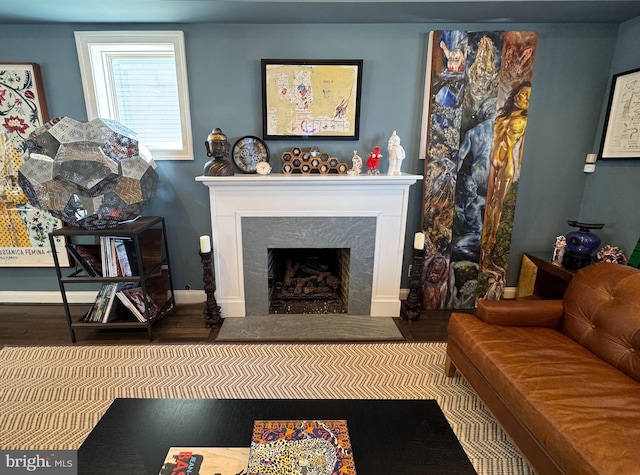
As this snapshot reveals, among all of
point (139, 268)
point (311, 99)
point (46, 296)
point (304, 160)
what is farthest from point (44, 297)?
point (311, 99)

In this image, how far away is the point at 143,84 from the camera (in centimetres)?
251

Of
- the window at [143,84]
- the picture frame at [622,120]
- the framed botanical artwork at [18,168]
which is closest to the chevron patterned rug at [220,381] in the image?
the framed botanical artwork at [18,168]

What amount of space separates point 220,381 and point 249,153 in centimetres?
170

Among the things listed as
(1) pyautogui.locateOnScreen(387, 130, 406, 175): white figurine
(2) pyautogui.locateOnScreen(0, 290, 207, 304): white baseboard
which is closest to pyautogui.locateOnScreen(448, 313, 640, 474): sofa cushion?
(1) pyautogui.locateOnScreen(387, 130, 406, 175): white figurine

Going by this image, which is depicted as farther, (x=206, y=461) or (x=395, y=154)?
(x=395, y=154)

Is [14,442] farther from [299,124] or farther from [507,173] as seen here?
[507,173]

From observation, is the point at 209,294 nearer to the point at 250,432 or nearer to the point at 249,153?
the point at 249,153

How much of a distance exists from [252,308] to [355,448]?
5.69 ft

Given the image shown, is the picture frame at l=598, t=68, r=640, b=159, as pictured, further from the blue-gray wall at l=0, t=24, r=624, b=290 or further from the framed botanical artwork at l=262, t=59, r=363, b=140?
the framed botanical artwork at l=262, t=59, r=363, b=140

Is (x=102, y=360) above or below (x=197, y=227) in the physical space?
below

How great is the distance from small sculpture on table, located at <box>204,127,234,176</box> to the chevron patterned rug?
1.30m

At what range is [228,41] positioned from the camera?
7.66ft

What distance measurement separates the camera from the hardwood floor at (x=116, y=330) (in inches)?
91.8

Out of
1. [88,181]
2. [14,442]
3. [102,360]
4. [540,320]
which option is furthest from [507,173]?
[14,442]
